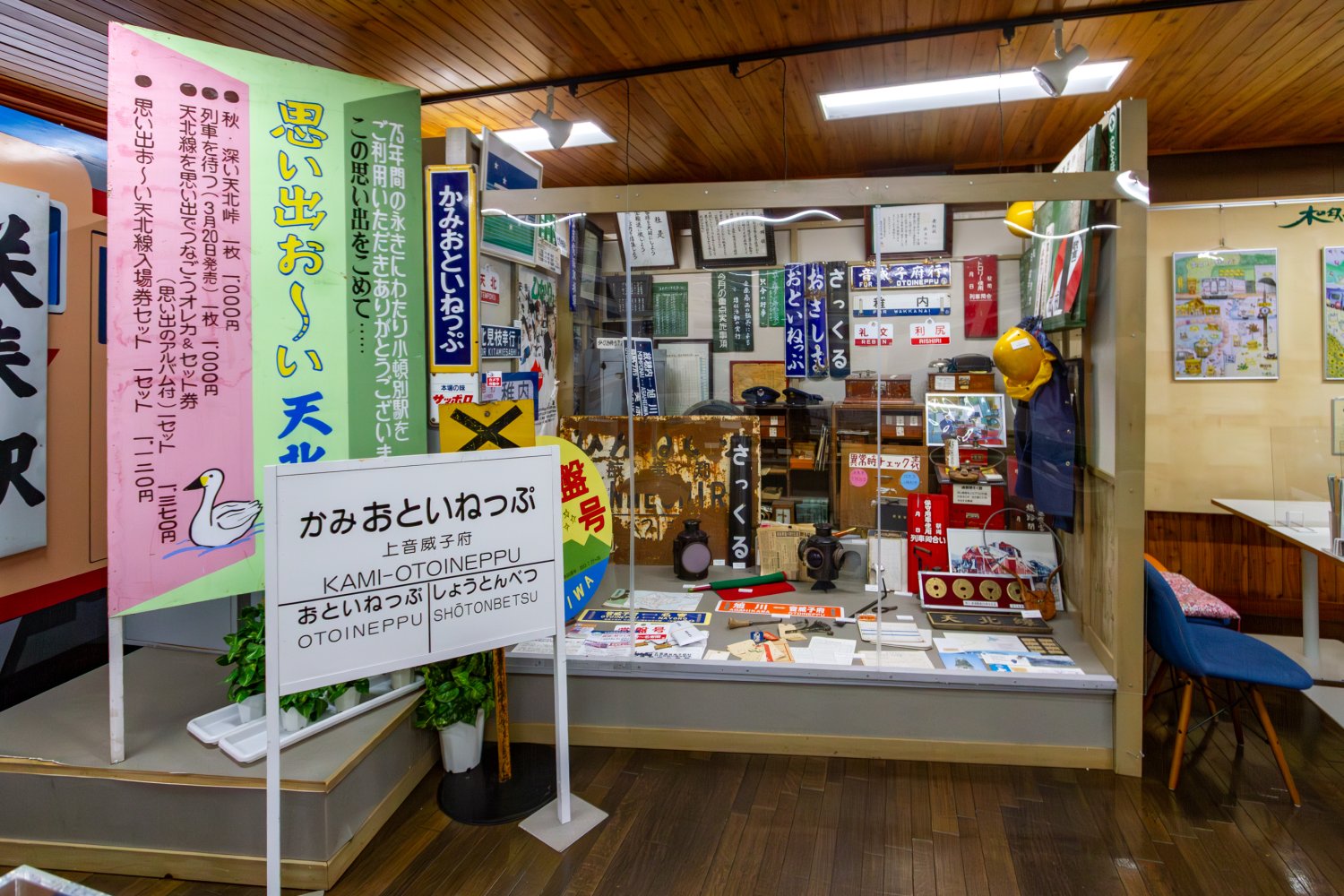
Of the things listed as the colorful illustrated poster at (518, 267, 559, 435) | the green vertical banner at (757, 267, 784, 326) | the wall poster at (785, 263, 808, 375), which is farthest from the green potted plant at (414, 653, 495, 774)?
the green vertical banner at (757, 267, 784, 326)

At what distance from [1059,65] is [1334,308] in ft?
9.51

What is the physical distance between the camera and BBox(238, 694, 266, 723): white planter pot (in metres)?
2.55

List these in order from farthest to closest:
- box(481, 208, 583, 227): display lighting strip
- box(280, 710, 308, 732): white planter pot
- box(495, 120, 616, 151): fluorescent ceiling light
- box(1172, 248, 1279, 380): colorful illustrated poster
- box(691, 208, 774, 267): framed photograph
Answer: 1. box(1172, 248, 1279, 380): colorful illustrated poster
2. box(495, 120, 616, 151): fluorescent ceiling light
3. box(691, 208, 774, 267): framed photograph
4. box(481, 208, 583, 227): display lighting strip
5. box(280, 710, 308, 732): white planter pot

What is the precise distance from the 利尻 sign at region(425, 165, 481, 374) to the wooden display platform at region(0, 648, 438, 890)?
152 cm

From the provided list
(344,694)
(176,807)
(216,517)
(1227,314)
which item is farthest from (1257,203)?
(176,807)

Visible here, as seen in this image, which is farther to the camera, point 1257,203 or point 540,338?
point 1257,203

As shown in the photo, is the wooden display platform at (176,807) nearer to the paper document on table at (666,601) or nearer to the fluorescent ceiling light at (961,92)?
the paper document on table at (666,601)

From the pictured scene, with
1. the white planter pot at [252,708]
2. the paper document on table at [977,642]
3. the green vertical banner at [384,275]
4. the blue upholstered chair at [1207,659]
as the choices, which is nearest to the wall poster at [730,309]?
the green vertical banner at [384,275]

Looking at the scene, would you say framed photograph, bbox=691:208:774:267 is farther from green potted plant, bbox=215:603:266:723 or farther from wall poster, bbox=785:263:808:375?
green potted plant, bbox=215:603:266:723

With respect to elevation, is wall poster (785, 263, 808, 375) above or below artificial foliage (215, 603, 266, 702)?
above

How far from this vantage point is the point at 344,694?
2656 millimetres

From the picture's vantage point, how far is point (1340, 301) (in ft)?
14.8

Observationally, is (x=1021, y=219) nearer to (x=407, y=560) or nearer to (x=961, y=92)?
(x=961, y=92)

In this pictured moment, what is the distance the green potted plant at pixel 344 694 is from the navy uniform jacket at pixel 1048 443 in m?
3.03
